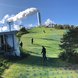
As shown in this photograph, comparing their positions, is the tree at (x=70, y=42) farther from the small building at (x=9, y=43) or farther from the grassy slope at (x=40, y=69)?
the small building at (x=9, y=43)

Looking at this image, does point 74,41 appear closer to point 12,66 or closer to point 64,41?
point 64,41

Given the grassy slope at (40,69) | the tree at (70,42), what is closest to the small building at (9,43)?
the grassy slope at (40,69)

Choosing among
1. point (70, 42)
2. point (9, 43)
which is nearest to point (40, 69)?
point (9, 43)

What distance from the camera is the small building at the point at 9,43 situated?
47491 millimetres

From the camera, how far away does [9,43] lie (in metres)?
48.9

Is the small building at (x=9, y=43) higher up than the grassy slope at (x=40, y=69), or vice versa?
the small building at (x=9, y=43)

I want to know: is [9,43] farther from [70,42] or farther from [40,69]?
[40,69]

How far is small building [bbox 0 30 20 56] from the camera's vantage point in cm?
4749

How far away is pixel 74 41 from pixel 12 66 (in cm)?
1364

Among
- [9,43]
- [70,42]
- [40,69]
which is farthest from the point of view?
[70,42]

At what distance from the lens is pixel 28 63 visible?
140 ft

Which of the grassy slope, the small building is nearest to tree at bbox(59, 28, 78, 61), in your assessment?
the grassy slope

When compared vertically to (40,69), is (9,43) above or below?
above

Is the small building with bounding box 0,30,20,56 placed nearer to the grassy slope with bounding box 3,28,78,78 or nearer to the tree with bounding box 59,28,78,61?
the grassy slope with bounding box 3,28,78,78
